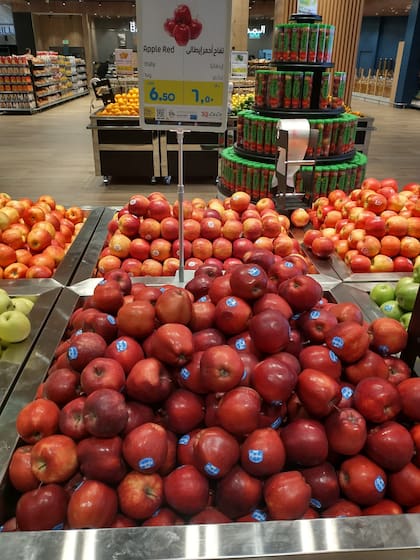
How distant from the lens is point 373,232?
103 inches

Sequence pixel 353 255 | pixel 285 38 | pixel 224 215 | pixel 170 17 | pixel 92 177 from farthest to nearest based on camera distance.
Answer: pixel 92 177
pixel 285 38
pixel 224 215
pixel 353 255
pixel 170 17

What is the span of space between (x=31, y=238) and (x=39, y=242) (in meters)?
0.05

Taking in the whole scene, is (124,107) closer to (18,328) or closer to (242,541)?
(18,328)

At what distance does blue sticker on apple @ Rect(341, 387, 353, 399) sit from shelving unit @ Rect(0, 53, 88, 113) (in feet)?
58.8

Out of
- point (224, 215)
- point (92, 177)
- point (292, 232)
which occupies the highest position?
point (224, 215)

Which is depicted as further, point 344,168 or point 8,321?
point 344,168

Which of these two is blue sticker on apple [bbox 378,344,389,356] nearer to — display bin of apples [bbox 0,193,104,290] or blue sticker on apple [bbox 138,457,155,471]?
blue sticker on apple [bbox 138,457,155,471]

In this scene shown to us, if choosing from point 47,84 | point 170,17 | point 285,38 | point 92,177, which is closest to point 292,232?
point 170,17

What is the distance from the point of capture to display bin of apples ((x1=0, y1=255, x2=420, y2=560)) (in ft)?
3.28

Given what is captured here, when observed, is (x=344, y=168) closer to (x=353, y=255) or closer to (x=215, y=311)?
(x=353, y=255)

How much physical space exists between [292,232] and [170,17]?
173cm

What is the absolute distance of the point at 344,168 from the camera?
4.81 meters

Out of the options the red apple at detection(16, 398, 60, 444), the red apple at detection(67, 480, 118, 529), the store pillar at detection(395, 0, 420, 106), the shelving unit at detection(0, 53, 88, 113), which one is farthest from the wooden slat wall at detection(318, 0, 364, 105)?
the store pillar at detection(395, 0, 420, 106)

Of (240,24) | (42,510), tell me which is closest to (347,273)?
(42,510)
